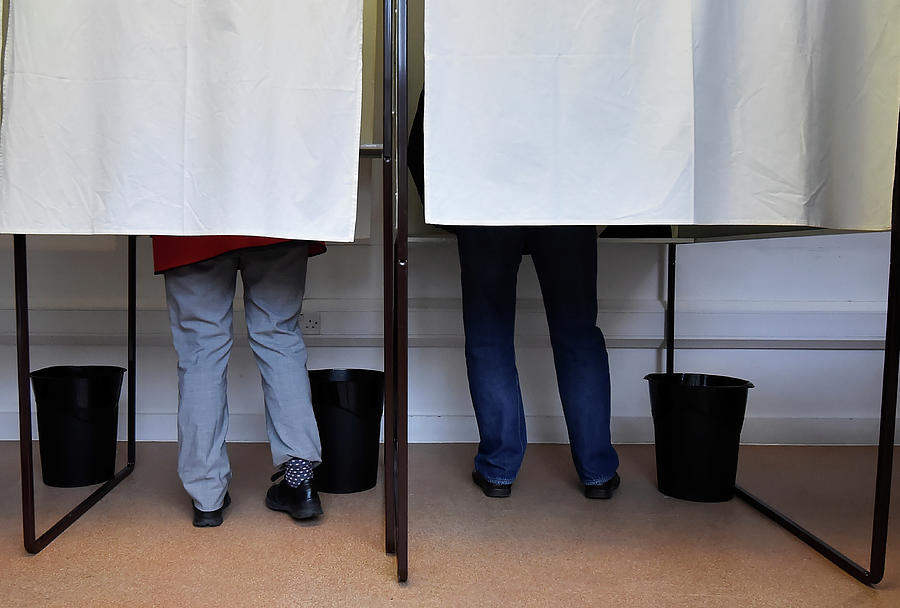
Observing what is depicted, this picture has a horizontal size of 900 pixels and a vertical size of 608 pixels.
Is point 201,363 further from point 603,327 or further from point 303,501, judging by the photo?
point 603,327

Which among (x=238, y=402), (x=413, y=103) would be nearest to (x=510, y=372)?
(x=413, y=103)

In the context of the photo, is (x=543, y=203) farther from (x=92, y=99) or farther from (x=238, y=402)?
(x=238, y=402)

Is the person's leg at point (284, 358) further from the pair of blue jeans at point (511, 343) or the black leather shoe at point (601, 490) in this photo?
the black leather shoe at point (601, 490)

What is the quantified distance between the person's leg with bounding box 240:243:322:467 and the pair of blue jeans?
449 millimetres

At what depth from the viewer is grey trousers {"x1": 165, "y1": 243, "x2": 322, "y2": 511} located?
166 cm

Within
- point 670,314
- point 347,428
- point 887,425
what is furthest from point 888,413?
point 347,428

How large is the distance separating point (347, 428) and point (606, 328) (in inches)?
40.3

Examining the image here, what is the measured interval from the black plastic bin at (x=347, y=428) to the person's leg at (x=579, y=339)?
19.6 inches

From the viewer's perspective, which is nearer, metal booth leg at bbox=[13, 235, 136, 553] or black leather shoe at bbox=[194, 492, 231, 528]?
metal booth leg at bbox=[13, 235, 136, 553]

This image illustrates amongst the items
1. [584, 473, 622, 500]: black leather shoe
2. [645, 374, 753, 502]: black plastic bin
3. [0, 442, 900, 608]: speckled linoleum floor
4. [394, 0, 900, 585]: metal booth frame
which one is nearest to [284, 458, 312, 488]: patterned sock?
[0, 442, 900, 608]: speckled linoleum floor

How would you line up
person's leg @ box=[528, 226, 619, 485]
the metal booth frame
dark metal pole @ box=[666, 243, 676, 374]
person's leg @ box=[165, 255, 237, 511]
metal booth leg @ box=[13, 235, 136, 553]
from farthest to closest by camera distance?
dark metal pole @ box=[666, 243, 676, 374] → person's leg @ box=[528, 226, 619, 485] → person's leg @ box=[165, 255, 237, 511] → metal booth leg @ box=[13, 235, 136, 553] → the metal booth frame

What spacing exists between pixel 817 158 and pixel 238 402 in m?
1.89

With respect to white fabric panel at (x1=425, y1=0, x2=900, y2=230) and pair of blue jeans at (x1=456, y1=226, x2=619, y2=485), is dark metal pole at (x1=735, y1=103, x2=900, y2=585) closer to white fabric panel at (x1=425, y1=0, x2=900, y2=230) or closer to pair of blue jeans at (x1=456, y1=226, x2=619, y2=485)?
white fabric panel at (x1=425, y1=0, x2=900, y2=230)

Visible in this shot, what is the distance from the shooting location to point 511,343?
194cm
